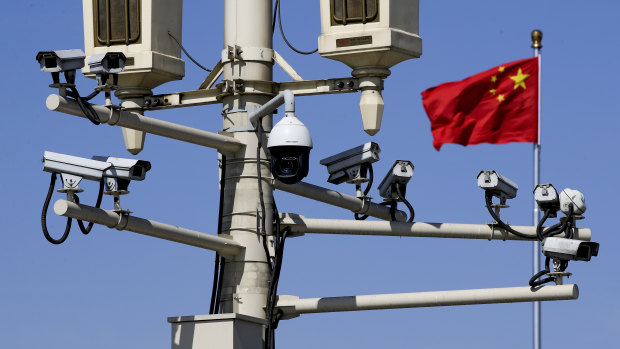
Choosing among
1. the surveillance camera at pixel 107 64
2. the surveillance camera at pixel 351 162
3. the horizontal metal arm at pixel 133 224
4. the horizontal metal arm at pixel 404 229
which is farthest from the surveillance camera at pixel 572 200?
the surveillance camera at pixel 107 64

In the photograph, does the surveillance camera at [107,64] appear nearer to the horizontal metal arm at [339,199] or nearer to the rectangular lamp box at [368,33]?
the horizontal metal arm at [339,199]

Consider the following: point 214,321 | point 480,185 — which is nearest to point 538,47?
point 480,185

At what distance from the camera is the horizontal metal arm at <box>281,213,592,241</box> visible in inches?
747

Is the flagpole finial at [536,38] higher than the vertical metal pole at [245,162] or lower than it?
higher

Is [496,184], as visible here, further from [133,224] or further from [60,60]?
[60,60]

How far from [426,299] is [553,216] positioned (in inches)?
84.1

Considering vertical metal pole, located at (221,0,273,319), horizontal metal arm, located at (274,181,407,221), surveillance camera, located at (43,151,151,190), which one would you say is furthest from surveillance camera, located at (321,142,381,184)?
surveillance camera, located at (43,151,151,190)

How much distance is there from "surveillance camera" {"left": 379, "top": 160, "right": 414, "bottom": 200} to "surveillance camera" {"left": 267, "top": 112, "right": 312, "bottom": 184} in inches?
117

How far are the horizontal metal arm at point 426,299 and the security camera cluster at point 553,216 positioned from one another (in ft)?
0.61

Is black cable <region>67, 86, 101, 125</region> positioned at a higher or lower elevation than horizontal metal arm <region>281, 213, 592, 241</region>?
higher

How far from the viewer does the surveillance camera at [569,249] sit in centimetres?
1816

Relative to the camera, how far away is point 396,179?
65.9ft

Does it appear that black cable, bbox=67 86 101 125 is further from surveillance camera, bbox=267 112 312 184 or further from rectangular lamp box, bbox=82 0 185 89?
rectangular lamp box, bbox=82 0 185 89

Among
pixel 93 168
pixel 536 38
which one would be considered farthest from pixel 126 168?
pixel 536 38
